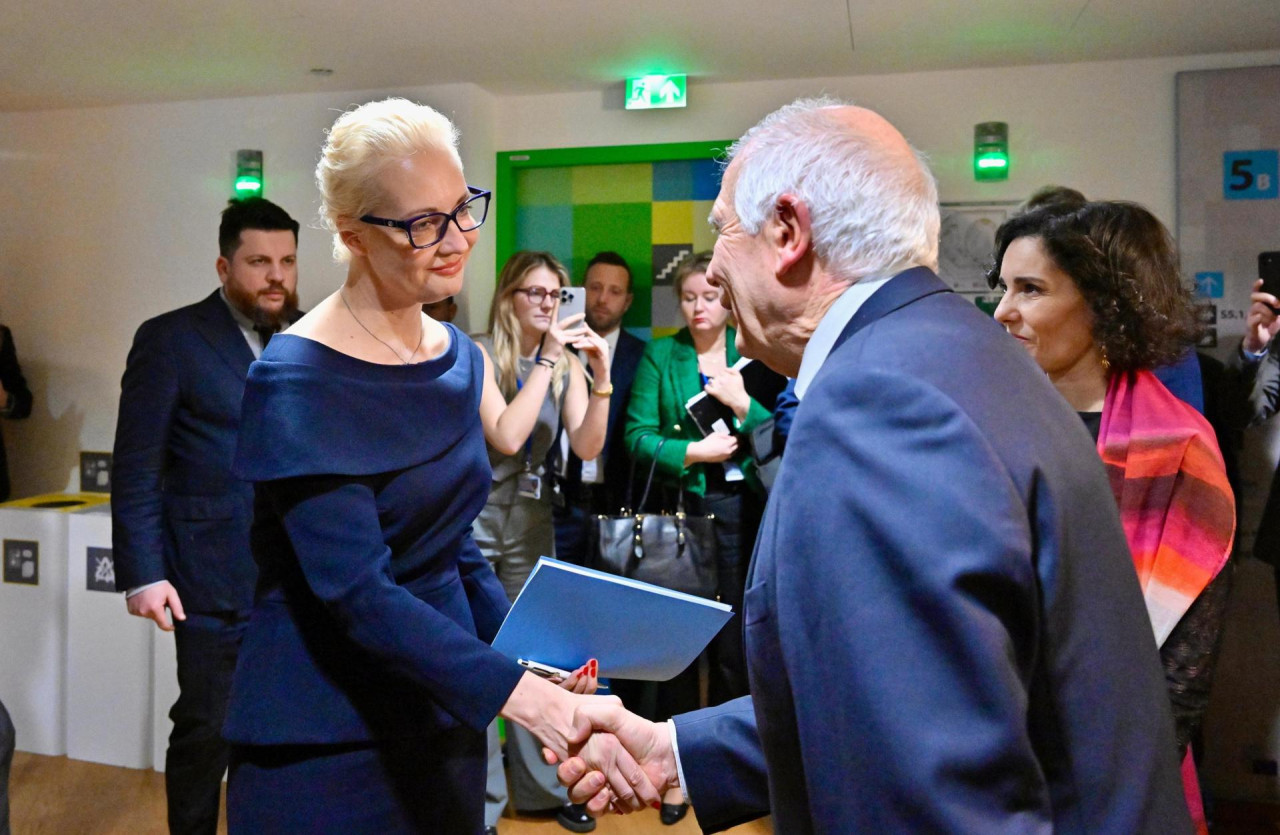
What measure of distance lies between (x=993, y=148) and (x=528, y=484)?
2198 mm

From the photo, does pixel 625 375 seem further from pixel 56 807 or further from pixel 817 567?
pixel 817 567

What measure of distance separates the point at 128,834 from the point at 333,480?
8.31ft

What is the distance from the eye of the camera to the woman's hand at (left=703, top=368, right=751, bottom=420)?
10.5ft

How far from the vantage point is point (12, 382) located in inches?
178

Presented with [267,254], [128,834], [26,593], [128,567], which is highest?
[267,254]

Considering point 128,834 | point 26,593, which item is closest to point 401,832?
point 128,834

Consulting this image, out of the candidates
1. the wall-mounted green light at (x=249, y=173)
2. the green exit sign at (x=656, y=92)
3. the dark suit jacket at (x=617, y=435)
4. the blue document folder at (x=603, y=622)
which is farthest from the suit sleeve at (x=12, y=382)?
the blue document folder at (x=603, y=622)

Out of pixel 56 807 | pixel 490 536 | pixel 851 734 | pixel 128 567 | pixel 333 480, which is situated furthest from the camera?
pixel 56 807

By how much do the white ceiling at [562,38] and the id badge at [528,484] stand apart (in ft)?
4.79

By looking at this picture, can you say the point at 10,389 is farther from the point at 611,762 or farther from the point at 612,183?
the point at 611,762

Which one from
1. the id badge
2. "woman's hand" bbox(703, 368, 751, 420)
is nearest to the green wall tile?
"woman's hand" bbox(703, 368, 751, 420)

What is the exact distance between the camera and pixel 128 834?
3.21 meters

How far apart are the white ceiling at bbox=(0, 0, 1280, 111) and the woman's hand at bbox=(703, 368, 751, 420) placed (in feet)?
3.83

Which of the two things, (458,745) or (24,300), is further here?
(24,300)
